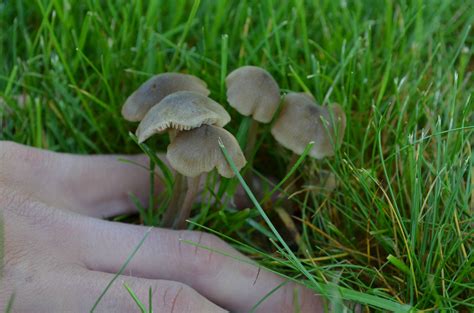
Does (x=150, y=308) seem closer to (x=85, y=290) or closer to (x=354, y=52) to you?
(x=85, y=290)

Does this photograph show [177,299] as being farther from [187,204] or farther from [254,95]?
[254,95]

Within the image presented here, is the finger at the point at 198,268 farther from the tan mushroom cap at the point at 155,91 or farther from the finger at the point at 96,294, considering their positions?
the tan mushroom cap at the point at 155,91

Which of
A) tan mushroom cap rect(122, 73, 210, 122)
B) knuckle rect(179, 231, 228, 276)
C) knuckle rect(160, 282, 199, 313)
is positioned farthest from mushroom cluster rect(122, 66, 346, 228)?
knuckle rect(160, 282, 199, 313)

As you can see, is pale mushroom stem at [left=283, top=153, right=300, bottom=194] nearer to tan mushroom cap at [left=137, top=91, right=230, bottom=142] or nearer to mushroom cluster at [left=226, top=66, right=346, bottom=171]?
mushroom cluster at [left=226, top=66, right=346, bottom=171]

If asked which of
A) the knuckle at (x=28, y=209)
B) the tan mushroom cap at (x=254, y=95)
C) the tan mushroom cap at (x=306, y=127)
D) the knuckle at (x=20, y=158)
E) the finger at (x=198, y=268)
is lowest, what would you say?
the finger at (x=198, y=268)

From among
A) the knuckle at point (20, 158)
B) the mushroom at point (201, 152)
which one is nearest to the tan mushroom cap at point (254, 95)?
the mushroom at point (201, 152)

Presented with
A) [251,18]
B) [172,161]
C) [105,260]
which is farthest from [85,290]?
[251,18]
